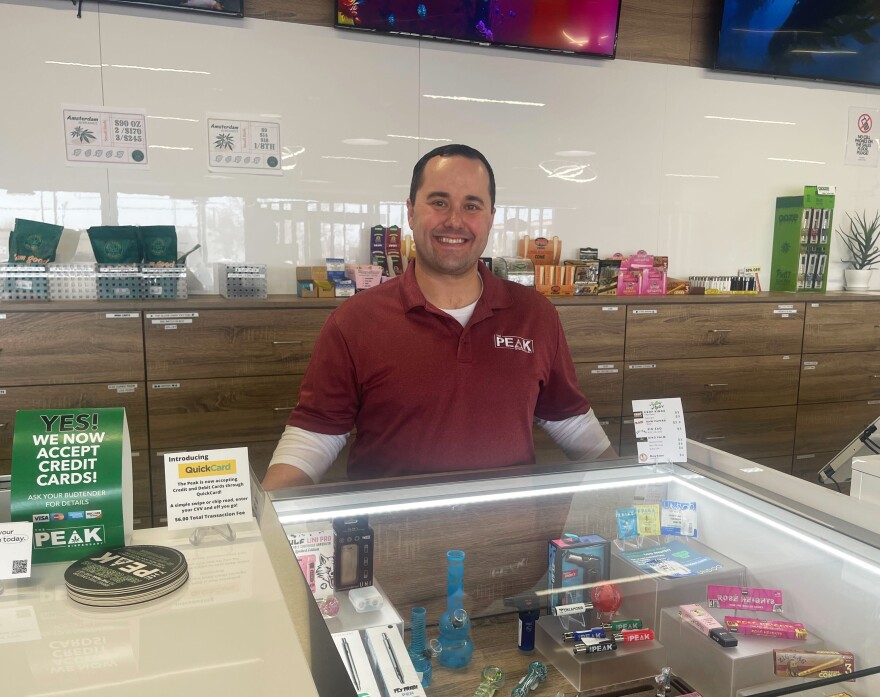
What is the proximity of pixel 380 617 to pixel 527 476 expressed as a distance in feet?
1.49

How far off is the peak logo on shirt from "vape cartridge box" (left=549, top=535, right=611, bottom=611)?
27.9 inches

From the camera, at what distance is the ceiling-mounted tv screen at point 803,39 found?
4051 mm

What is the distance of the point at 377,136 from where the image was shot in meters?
3.62

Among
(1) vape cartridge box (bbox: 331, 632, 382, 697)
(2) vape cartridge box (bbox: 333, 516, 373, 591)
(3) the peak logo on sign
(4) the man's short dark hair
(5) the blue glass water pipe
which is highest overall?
(4) the man's short dark hair

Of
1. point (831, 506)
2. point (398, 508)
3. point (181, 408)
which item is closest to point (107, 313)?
point (181, 408)

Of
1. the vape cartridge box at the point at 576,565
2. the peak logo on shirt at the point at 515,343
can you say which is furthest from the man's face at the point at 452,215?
the vape cartridge box at the point at 576,565

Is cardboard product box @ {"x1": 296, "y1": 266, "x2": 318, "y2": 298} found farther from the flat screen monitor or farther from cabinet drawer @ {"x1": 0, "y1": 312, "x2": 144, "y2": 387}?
the flat screen monitor

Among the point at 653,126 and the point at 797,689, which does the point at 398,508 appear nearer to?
the point at 797,689

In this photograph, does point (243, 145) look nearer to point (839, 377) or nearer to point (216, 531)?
point (216, 531)

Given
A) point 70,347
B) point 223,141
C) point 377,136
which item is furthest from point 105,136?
point 377,136

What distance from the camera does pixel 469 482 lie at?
4.41 feet

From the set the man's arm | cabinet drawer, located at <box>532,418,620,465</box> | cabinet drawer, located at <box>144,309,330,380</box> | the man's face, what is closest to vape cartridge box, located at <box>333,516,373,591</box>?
the man's arm

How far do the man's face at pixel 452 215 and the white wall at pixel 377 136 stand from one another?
1.70 metres

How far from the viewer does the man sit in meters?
1.83
